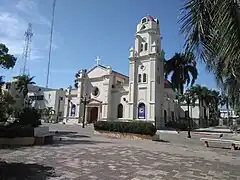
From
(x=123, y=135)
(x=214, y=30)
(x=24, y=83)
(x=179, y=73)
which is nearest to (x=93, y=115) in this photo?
(x=179, y=73)

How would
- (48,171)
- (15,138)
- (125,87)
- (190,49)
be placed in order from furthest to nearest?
(125,87) → (15,138) → (48,171) → (190,49)

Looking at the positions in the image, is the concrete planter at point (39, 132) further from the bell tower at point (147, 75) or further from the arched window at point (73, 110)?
the arched window at point (73, 110)

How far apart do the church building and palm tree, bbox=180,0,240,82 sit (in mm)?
29402

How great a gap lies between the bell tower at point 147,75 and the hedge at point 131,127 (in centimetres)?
1469

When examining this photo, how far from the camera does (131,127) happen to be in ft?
60.2

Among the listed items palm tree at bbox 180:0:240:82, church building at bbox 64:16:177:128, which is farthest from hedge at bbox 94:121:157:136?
church building at bbox 64:16:177:128

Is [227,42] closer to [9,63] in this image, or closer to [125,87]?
[9,63]

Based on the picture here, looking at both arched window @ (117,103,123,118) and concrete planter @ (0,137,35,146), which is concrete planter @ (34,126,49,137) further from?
arched window @ (117,103,123,118)

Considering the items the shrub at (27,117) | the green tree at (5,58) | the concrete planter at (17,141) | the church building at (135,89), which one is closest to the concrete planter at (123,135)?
the shrub at (27,117)

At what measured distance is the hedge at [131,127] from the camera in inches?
691

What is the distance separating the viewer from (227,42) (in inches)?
152

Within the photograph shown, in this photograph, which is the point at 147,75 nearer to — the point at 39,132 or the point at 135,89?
the point at 135,89

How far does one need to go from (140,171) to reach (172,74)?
3117 cm

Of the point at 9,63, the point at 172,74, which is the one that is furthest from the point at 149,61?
the point at 9,63
